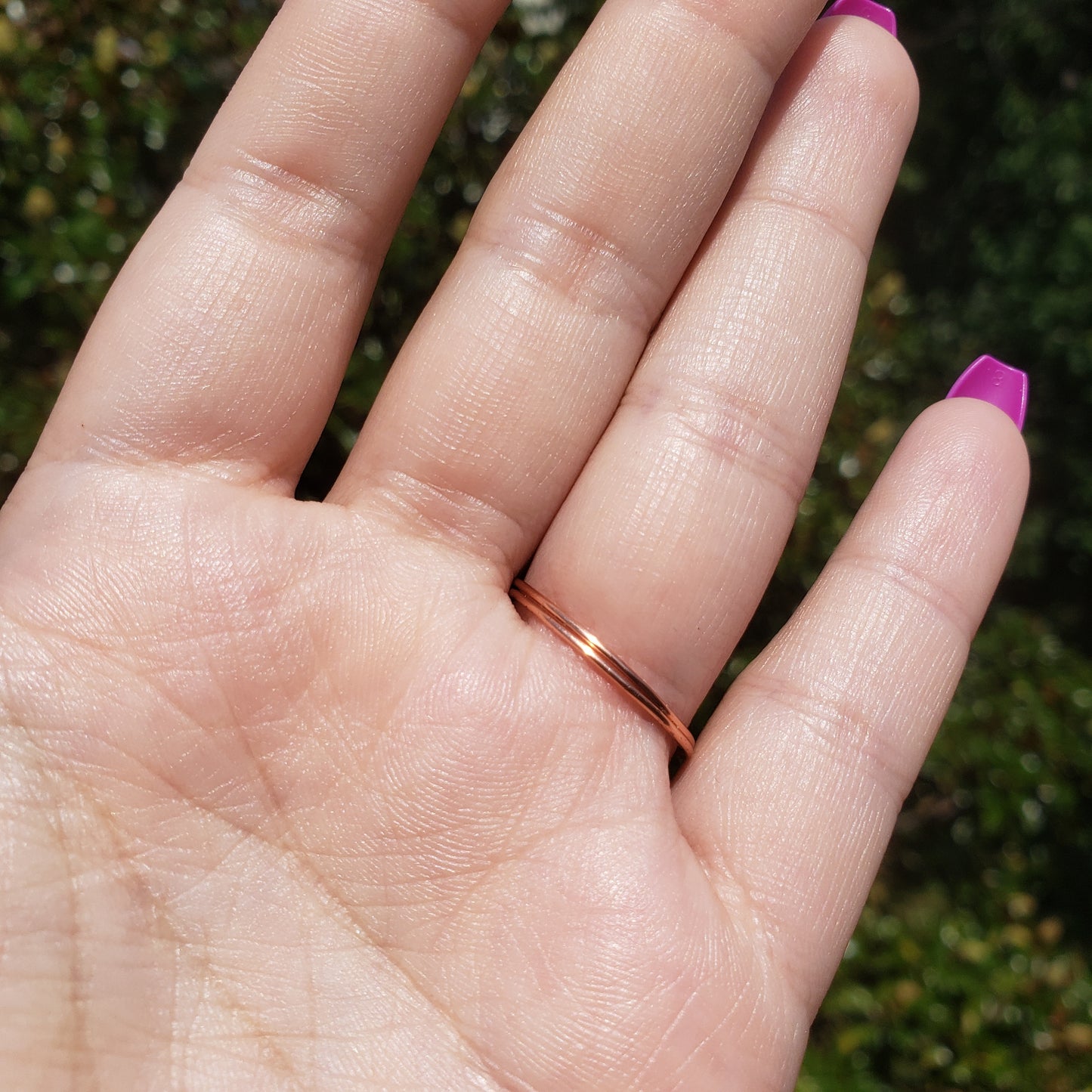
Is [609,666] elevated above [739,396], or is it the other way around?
[739,396]

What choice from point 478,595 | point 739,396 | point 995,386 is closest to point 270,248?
point 478,595

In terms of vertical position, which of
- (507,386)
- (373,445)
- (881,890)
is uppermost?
(507,386)

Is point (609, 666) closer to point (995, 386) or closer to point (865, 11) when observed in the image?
point (995, 386)

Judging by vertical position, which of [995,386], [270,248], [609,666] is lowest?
[609,666]

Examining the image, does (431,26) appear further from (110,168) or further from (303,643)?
(303,643)

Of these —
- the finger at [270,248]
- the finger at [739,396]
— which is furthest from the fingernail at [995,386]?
the finger at [270,248]

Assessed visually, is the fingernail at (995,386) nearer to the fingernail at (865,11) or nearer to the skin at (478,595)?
the skin at (478,595)

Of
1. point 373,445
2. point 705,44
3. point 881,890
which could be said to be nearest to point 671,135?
point 705,44
